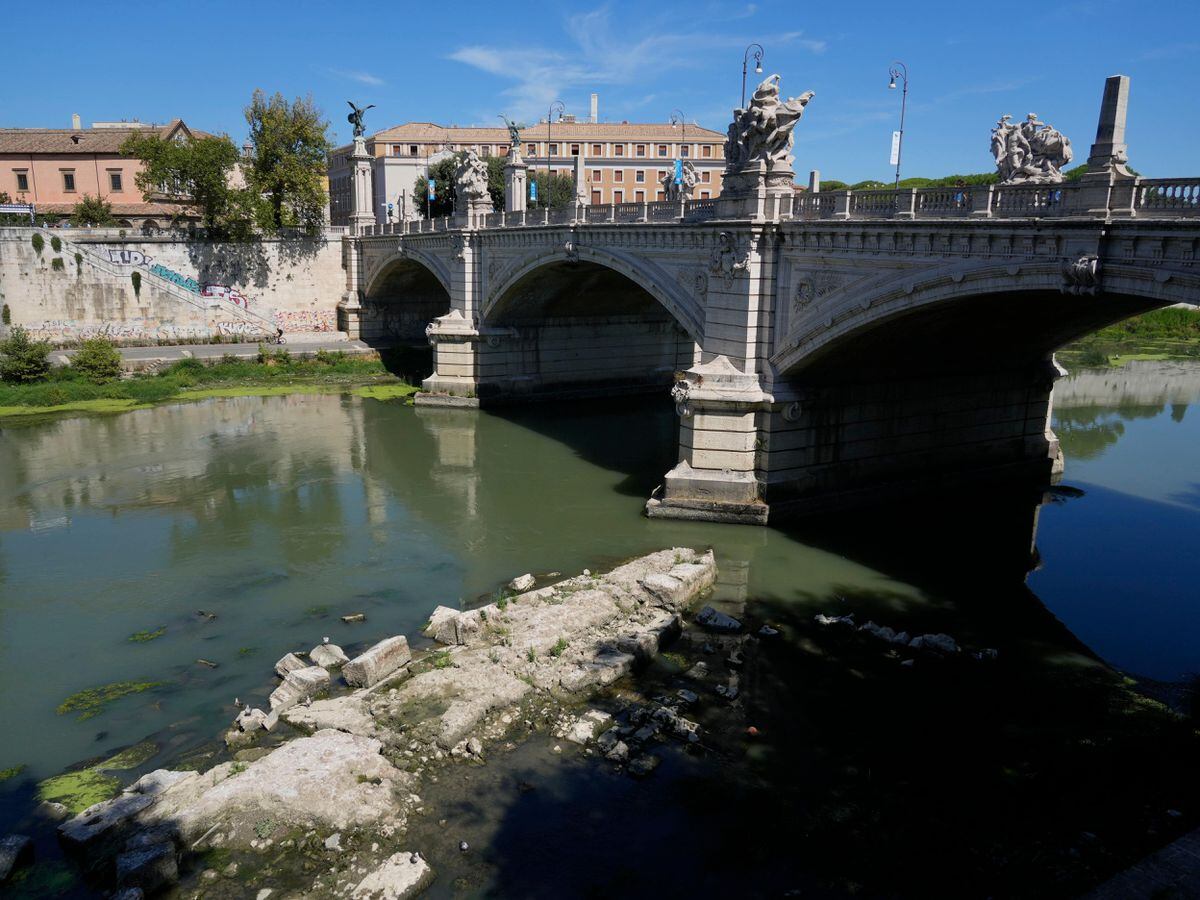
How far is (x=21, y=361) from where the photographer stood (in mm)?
36094

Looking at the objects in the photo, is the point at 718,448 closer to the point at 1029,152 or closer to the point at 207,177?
the point at 1029,152

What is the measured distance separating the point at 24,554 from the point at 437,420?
53.3 feet

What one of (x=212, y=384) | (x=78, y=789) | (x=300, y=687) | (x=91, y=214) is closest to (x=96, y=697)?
(x=78, y=789)

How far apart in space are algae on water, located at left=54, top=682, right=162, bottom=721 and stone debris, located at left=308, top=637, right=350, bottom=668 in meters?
2.23

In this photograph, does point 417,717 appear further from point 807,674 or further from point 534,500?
point 534,500

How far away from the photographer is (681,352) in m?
40.5

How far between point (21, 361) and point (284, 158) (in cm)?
1711

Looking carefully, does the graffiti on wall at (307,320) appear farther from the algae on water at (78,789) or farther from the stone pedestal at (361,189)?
the algae on water at (78,789)

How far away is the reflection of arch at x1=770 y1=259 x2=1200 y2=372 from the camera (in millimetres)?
13257

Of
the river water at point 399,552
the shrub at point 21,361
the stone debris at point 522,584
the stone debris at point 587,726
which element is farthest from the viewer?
the shrub at point 21,361

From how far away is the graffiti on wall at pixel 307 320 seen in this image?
49094 millimetres

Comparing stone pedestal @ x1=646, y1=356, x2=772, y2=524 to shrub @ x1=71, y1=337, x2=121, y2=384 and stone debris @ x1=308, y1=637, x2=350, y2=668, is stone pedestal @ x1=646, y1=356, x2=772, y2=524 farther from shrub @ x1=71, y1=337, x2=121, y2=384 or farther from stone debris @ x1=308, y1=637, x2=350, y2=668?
shrub @ x1=71, y1=337, x2=121, y2=384

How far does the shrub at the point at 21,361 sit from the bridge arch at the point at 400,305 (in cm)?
1622

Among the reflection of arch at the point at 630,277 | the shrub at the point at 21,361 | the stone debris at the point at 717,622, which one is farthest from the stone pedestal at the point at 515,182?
the stone debris at the point at 717,622
